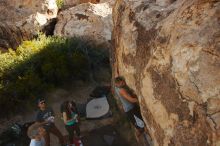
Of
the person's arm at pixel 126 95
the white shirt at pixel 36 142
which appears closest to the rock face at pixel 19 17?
the white shirt at pixel 36 142

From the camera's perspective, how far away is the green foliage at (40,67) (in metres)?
11.6

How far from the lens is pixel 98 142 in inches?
396

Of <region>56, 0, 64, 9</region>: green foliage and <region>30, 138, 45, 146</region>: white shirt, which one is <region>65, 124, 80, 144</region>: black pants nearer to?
<region>30, 138, 45, 146</region>: white shirt

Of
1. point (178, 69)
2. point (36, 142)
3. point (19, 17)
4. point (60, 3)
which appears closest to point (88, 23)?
point (19, 17)

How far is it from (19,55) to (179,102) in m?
7.74

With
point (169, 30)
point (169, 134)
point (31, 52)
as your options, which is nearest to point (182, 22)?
point (169, 30)

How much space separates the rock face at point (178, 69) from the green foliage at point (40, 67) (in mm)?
4174

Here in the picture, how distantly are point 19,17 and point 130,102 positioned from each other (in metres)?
Result: 8.17

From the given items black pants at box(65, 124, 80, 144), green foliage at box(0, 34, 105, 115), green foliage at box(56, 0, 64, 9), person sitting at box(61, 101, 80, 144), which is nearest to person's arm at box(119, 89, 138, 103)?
person sitting at box(61, 101, 80, 144)

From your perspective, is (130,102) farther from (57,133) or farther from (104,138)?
(57,133)

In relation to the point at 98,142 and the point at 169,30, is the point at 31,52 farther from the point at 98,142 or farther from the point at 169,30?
the point at 169,30

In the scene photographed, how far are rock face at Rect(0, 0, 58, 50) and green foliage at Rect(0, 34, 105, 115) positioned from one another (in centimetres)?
199

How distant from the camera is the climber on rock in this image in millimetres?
8562

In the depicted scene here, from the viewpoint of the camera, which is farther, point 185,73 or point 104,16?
point 104,16
